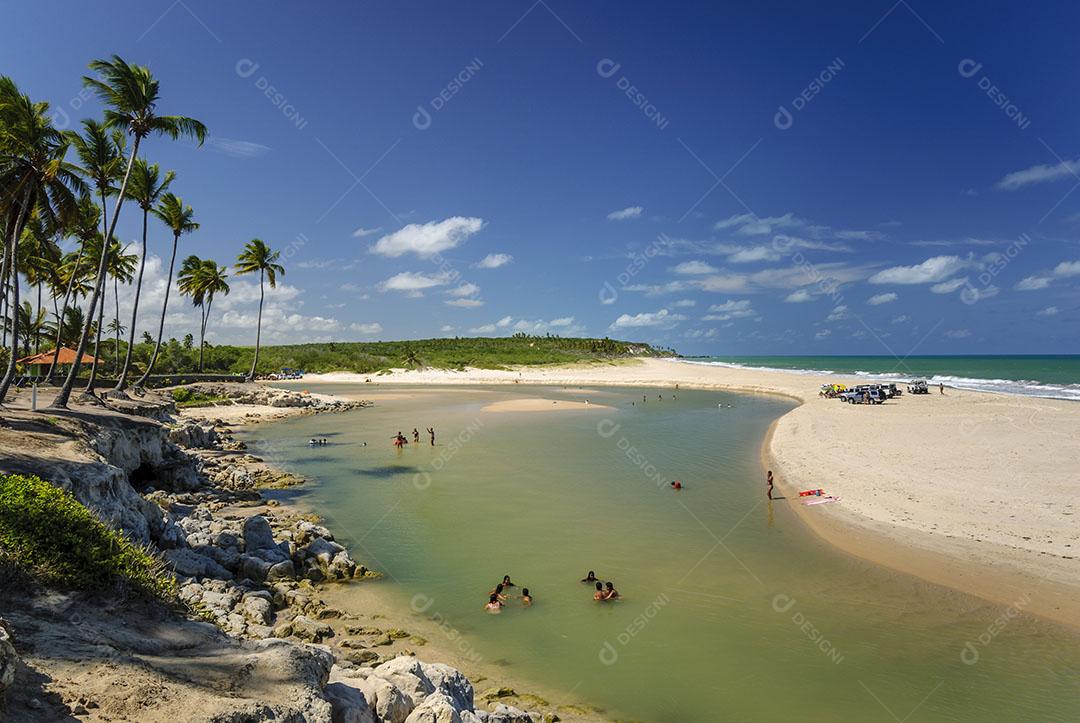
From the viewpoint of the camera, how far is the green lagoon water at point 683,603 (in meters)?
9.65

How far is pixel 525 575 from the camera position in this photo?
14.6 meters

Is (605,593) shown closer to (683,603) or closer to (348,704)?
(683,603)

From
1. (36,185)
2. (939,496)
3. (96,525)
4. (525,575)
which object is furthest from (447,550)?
(36,185)

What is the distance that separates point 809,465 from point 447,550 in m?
18.3

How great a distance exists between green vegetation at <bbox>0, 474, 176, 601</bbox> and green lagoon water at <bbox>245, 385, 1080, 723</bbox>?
20.0 feet

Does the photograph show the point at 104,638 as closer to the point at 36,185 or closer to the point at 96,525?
the point at 96,525

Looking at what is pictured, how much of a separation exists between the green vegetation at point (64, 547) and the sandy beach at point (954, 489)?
55.1 feet

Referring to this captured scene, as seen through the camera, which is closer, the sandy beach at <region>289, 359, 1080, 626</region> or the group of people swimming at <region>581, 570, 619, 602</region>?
the group of people swimming at <region>581, 570, 619, 602</region>

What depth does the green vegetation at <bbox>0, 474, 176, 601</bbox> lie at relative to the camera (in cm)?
653

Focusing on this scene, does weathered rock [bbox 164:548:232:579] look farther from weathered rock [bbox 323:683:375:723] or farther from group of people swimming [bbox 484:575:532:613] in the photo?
weathered rock [bbox 323:683:375:723]

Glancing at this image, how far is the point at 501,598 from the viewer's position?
1320 centimetres
